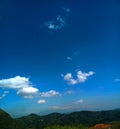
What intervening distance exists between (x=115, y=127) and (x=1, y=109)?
123280 mm

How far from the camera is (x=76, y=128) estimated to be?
7712cm

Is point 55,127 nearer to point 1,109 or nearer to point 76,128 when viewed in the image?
point 76,128

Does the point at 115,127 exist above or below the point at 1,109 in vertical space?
below

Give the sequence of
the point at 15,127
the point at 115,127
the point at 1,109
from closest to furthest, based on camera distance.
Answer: the point at 115,127 < the point at 15,127 < the point at 1,109

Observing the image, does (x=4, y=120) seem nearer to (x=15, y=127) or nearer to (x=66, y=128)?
(x=15, y=127)

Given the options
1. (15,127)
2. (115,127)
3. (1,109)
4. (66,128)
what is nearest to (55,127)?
(66,128)

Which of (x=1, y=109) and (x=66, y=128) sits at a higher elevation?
(x=1, y=109)

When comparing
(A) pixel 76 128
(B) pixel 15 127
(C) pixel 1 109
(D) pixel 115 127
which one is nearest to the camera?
(A) pixel 76 128

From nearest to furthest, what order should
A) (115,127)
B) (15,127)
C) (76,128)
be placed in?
(76,128), (115,127), (15,127)

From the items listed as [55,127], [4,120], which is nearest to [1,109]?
[4,120]

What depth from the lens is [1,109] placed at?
191875mm

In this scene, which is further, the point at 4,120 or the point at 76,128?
the point at 4,120

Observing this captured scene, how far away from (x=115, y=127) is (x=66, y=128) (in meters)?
17.0

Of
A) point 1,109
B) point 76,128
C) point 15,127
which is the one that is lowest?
point 76,128
